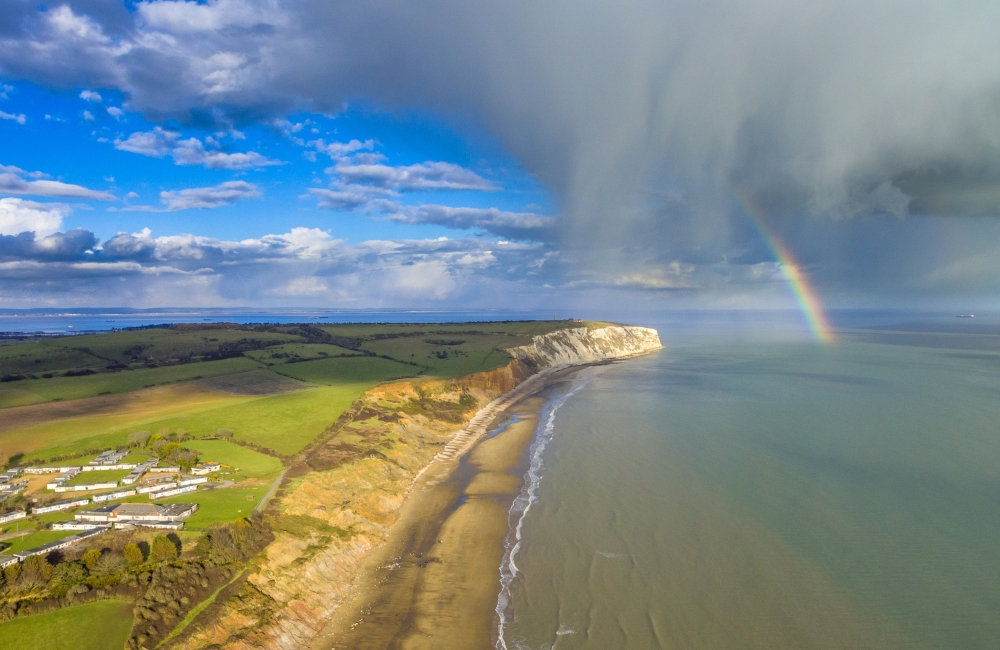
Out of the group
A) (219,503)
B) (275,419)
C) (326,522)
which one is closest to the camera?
(219,503)

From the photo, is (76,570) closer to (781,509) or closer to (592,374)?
(781,509)

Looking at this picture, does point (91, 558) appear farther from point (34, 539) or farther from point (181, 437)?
point (181, 437)

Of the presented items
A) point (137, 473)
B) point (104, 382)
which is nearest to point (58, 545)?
point (137, 473)

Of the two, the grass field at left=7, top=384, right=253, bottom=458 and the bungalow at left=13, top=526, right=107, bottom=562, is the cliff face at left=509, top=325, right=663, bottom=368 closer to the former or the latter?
the grass field at left=7, top=384, right=253, bottom=458

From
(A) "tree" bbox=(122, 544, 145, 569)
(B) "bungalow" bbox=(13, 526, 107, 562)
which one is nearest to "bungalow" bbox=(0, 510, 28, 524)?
(B) "bungalow" bbox=(13, 526, 107, 562)

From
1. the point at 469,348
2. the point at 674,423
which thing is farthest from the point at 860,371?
the point at 469,348
